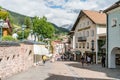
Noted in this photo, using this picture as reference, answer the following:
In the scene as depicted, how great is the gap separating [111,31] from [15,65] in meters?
16.4

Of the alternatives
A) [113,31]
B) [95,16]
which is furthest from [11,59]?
[95,16]

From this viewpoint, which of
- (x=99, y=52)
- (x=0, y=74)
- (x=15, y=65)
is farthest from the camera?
(x=99, y=52)

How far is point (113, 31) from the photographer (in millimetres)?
39281

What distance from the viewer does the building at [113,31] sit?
124 ft

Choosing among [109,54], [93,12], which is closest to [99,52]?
[93,12]

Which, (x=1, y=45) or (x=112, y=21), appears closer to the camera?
(x=1, y=45)

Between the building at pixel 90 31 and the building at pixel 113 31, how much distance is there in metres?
16.6

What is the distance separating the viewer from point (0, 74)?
21.7 metres

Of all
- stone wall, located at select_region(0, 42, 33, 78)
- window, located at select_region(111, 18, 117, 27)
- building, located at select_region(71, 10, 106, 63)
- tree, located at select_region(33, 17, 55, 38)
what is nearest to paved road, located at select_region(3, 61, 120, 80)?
stone wall, located at select_region(0, 42, 33, 78)

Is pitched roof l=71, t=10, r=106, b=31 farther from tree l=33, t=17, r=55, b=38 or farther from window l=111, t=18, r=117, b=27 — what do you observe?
window l=111, t=18, r=117, b=27

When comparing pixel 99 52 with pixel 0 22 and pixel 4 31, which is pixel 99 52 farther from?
pixel 0 22

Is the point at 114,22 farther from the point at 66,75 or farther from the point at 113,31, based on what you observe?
the point at 66,75

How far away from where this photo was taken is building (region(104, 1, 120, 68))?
3775 centimetres

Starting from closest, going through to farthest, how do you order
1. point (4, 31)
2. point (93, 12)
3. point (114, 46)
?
point (114, 46) < point (4, 31) < point (93, 12)
